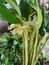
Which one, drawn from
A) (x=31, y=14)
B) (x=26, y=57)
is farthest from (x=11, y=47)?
(x=31, y=14)

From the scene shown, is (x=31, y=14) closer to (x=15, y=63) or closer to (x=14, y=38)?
(x=14, y=38)

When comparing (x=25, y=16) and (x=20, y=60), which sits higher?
(x=25, y=16)

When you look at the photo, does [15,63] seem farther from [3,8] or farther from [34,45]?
[3,8]

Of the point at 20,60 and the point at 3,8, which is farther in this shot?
the point at 20,60

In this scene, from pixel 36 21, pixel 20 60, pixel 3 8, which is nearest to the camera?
pixel 3 8

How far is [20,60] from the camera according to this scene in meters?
1.15

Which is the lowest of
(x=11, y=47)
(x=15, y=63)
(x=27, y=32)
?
(x=15, y=63)

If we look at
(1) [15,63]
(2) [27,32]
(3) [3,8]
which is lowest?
(1) [15,63]

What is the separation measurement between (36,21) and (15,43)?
0.79 ft

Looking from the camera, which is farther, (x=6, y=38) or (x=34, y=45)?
(x=6, y=38)

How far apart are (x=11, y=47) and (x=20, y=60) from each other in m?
0.10

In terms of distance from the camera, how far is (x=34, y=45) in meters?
1.05

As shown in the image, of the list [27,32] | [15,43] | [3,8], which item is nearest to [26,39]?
[27,32]

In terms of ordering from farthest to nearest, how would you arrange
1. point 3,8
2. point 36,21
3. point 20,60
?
point 20,60 → point 36,21 → point 3,8
